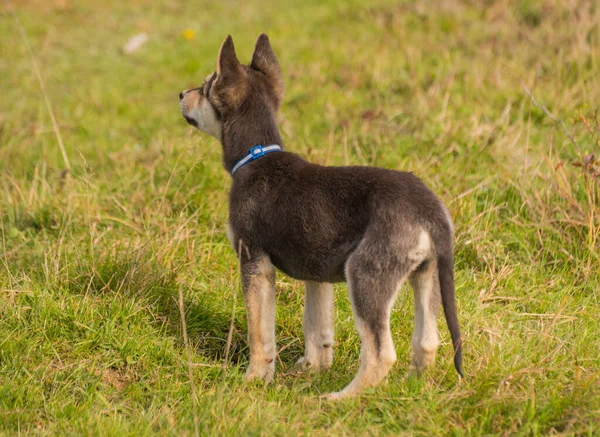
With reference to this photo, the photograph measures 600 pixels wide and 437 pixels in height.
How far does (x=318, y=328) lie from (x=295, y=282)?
83 centimetres

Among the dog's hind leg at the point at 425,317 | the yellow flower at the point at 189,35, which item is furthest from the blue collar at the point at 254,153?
the yellow flower at the point at 189,35

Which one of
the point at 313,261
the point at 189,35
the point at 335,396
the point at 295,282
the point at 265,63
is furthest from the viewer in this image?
the point at 189,35

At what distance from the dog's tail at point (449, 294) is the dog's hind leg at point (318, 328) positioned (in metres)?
0.97

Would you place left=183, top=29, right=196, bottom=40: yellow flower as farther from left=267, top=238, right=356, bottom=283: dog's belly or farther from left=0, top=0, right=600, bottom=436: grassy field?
left=267, top=238, right=356, bottom=283: dog's belly

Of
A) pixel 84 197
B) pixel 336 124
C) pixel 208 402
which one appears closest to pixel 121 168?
pixel 84 197

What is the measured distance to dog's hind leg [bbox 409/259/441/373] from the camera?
4227 millimetres

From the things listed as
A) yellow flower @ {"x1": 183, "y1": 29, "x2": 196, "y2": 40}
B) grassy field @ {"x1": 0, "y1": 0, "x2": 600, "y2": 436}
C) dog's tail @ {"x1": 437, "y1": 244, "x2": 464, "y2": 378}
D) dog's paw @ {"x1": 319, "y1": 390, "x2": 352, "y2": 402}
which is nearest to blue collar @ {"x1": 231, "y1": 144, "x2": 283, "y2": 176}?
grassy field @ {"x1": 0, "y1": 0, "x2": 600, "y2": 436}

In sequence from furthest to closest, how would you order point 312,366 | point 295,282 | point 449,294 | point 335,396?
point 295,282 → point 312,366 → point 335,396 → point 449,294

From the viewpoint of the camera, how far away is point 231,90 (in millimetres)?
4867

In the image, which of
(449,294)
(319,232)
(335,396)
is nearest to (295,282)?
(319,232)

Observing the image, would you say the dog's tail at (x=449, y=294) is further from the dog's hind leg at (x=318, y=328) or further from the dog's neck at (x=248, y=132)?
the dog's neck at (x=248, y=132)

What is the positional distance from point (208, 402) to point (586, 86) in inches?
229

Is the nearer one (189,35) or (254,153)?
(254,153)

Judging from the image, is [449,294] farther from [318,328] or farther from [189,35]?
[189,35]
